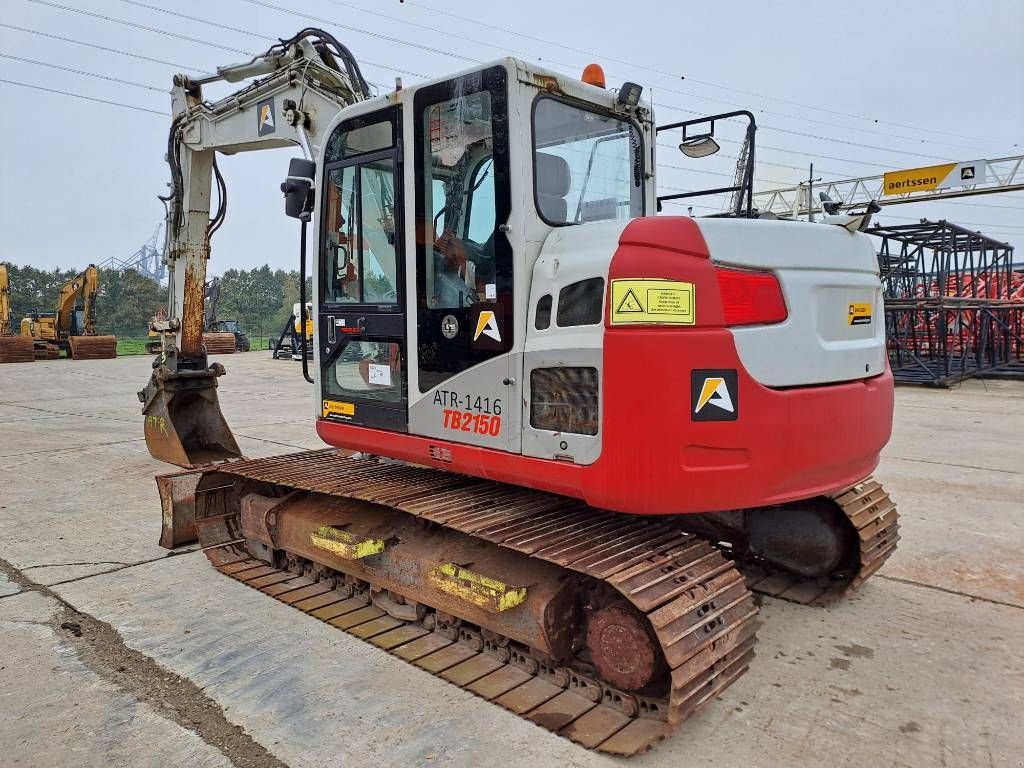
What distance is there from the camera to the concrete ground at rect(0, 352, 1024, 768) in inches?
114

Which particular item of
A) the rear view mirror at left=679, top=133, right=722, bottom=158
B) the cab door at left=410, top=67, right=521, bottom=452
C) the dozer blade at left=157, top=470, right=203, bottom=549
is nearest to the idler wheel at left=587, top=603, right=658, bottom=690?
the cab door at left=410, top=67, right=521, bottom=452

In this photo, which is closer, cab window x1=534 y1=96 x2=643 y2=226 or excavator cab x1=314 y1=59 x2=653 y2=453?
excavator cab x1=314 y1=59 x2=653 y2=453

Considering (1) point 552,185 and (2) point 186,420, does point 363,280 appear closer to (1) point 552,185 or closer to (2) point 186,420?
(1) point 552,185

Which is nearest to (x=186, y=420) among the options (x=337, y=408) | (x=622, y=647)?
(x=337, y=408)

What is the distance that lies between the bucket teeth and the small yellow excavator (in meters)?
26.0

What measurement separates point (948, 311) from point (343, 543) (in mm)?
17135

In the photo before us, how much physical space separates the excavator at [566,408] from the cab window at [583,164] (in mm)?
15

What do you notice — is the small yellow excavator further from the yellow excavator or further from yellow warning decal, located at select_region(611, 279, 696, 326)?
yellow warning decal, located at select_region(611, 279, 696, 326)

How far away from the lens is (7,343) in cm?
2498

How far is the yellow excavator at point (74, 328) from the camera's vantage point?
27.2 metres

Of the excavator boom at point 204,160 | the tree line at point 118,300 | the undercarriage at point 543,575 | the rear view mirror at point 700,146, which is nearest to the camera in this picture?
the undercarriage at point 543,575

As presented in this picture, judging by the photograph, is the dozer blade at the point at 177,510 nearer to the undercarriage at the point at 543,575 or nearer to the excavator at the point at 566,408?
the undercarriage at the point at 543,575

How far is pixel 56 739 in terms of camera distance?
2.99m

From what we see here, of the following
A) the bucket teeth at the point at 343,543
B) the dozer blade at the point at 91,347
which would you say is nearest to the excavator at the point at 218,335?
the dozer blade at the point at 91,347
